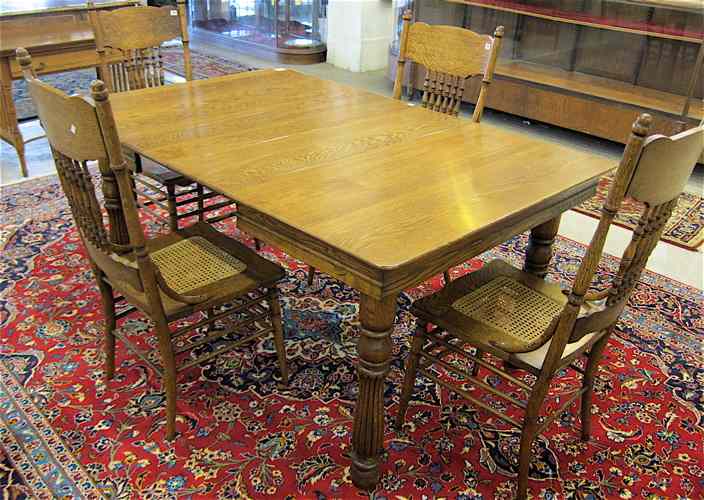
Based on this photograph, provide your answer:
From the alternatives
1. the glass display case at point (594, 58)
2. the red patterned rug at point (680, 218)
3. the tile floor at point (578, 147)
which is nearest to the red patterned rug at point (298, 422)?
the tile floor at point (578, 147)

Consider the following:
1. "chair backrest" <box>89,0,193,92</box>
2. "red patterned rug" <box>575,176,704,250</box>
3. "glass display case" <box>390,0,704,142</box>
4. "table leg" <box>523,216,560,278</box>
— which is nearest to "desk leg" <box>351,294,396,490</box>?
"table leg" <box>523,216,560,278</box>

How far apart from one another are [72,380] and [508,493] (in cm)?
144

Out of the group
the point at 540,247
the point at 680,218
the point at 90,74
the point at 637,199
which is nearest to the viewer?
the point at 637,199

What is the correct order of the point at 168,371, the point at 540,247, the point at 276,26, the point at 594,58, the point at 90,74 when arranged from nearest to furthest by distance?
the point at 168,371
the point at 540,247
the point at 594,58
the point at 90,74
the point at 276,26

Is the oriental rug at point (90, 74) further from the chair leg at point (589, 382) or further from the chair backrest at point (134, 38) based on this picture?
the chair leg at point (589, 382)

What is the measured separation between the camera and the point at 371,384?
1604mm

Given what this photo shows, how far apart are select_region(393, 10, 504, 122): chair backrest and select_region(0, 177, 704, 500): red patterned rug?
882mm

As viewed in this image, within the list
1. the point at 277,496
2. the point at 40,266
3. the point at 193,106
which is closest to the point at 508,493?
the point at 277,496

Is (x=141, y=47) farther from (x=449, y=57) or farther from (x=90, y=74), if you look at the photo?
Result: (x=90, y=74)

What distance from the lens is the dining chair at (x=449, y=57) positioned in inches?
95.3

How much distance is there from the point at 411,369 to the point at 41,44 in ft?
9.59

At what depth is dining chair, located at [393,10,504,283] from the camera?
2.42 m

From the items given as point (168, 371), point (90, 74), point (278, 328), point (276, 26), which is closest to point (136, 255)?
point (168, 371)

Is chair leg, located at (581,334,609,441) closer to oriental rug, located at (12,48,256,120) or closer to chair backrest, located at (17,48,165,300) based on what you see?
chair backrest, located at (17,48,165,300)
